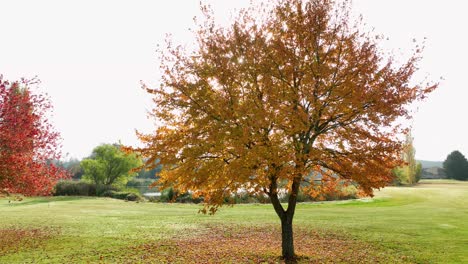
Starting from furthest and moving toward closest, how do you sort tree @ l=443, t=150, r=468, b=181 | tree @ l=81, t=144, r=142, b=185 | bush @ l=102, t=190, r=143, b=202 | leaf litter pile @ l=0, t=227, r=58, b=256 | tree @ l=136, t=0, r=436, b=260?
tree @ l=443, t=150, r=468, b=181 → tree @ l=81, t=144, r=142, b=185 → bush @ l=102, t=190, r=143, b=202 → leaf litter pile @ l=0, t=227, r=58, b=256 → tree @ l=136, t=0, r=436, b=260

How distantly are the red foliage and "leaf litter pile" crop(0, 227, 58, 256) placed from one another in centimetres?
238

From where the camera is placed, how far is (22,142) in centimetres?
1625

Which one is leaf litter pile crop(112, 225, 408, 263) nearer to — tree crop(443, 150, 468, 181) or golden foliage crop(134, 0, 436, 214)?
golden foliage crop(134, 0, 436, 214)

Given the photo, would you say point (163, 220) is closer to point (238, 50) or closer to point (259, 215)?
point (259, 215)

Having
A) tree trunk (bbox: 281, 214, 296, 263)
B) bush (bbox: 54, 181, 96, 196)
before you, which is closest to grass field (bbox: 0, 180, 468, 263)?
tree trunk (bbox: 281, 214, 296, 263)

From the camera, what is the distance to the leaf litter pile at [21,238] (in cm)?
1561

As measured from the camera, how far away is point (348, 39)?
12.3 meters

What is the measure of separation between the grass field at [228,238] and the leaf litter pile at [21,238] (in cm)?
4

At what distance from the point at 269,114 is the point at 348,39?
4115 millimetres

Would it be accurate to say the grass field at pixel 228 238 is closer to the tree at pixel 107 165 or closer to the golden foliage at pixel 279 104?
the golden foliage at pixel 279 104

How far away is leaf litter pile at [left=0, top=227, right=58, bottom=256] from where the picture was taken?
1561 cm

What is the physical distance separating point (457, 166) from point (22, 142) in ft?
321

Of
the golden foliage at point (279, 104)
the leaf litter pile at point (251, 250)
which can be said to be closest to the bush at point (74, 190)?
the leaf litter pile at point (251, 250)

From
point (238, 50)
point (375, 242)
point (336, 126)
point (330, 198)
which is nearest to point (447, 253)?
point (375, 242)
